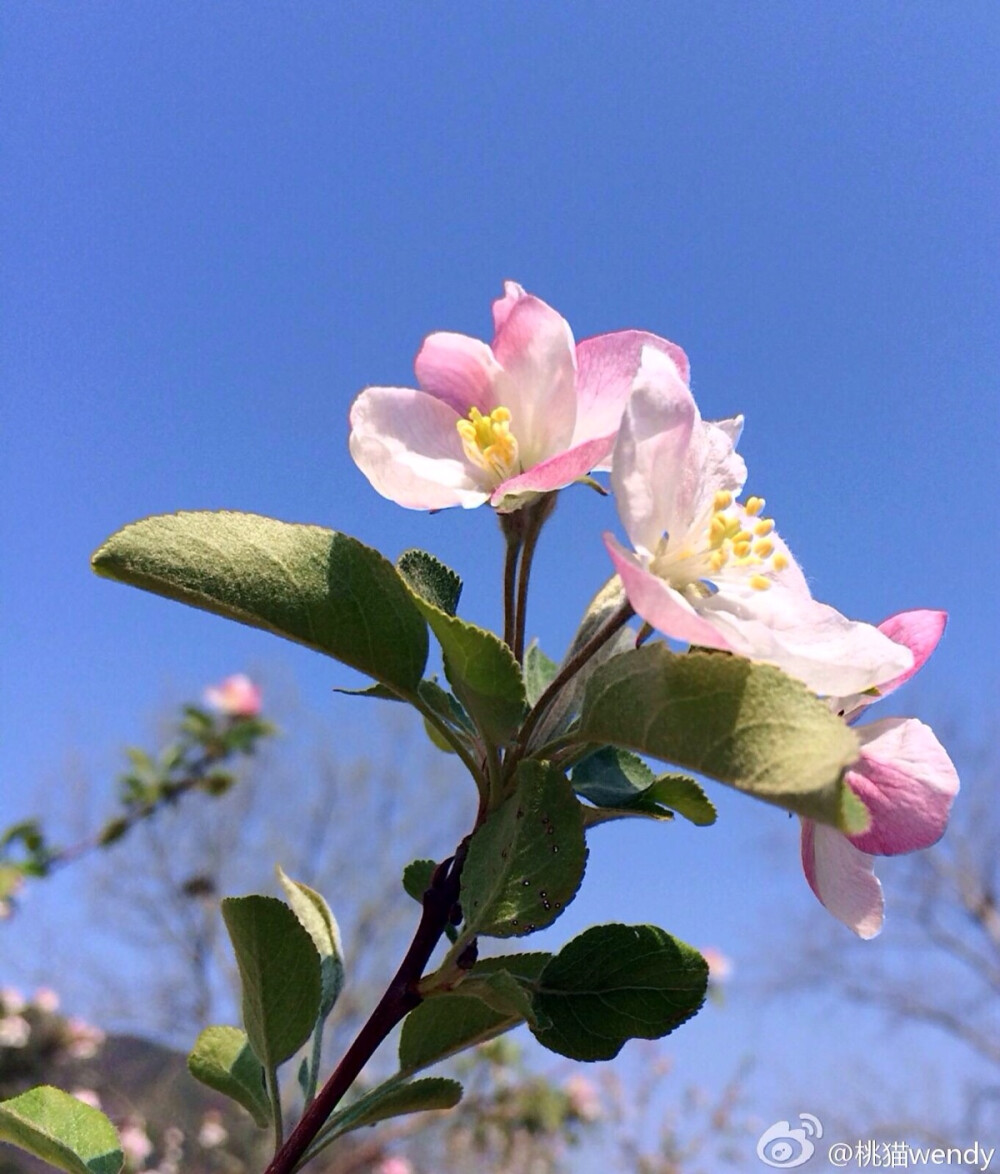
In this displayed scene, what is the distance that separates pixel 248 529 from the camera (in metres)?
0.54

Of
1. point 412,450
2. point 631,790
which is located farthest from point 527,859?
point 412,450

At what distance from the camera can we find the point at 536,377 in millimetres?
669

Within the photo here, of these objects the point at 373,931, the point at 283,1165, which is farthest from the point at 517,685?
the point at 373,931

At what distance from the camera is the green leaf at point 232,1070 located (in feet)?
2.22

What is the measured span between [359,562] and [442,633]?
7 centimetres

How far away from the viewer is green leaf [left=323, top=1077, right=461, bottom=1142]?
61cm

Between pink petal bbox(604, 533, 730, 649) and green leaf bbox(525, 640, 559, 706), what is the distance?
0.72 ft

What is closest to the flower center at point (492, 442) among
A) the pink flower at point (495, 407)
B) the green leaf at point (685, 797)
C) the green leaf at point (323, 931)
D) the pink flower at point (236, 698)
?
the pink flower at point (495, 407)

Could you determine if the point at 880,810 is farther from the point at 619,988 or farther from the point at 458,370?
the point at 458,370

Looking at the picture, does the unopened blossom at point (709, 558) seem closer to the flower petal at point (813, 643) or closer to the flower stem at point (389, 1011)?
the flower petal at point (813, 643)

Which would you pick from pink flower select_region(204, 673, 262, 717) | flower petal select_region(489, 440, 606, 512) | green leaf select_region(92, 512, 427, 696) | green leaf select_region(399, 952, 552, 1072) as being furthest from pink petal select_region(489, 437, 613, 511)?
pink flower select_region(204, 673, 262, 717)

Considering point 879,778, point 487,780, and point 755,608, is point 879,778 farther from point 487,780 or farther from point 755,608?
point 487,780

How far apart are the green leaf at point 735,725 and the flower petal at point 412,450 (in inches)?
8.5

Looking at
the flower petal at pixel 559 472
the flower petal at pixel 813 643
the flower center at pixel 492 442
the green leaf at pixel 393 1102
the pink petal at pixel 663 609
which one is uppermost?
the flower center at pixel 492 442
